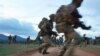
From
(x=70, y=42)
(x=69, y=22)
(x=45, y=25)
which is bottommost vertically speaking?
(x=70, y=42)

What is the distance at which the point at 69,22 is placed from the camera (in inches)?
513

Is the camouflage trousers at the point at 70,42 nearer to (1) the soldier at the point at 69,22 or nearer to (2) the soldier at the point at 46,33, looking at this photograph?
(1) the soldier at the point at 69,22

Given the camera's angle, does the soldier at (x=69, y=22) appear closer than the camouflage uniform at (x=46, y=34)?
Yes

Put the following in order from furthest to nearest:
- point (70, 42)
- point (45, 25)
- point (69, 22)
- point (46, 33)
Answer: point (46, 33)
point (45, 25)
point (69, 22)
point (70, 42)

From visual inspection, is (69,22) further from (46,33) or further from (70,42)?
(46,33)

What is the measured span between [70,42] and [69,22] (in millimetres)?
814

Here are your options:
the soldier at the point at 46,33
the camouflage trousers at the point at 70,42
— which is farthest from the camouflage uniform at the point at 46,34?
the camouflage trousers at the point at 70,42

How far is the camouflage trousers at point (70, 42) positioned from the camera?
1237 centimetres

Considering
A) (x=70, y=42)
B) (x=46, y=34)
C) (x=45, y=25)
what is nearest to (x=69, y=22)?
(x=70, y=42)

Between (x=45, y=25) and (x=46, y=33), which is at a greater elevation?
(x=45, y=25)

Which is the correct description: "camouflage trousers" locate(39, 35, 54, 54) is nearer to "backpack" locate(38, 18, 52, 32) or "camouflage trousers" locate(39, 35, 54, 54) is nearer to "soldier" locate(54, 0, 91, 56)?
"backpack" locate(38, 18, 52, 32)

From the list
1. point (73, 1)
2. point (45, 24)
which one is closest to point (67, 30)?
point (73, 1)

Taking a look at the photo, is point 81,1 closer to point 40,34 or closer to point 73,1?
point 73,1

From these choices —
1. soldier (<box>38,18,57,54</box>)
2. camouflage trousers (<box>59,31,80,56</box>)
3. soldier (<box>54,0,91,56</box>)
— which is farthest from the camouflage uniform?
camouflage trousers (<box>59,31,80,56</box>)
